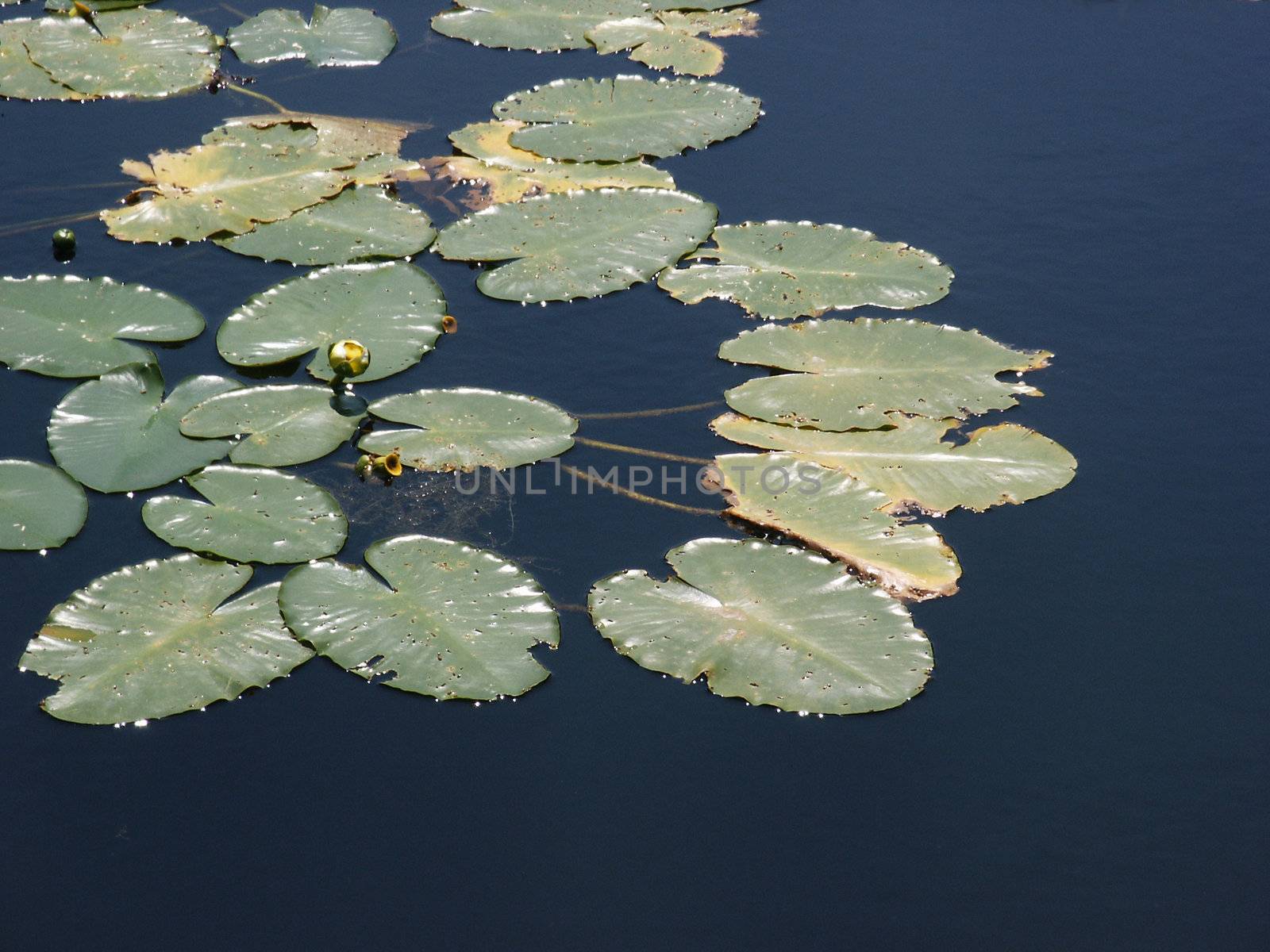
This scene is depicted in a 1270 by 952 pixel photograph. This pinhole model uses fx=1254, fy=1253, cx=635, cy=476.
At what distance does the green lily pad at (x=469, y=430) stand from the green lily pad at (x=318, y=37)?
3.65 metres

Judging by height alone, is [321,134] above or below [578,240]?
above

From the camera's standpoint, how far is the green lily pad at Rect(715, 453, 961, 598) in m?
4.52

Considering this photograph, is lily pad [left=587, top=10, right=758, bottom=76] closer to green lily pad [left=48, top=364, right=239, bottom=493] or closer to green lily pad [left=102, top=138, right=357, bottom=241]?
green lily pad [left=102, top=138, right=357, bottom=241]

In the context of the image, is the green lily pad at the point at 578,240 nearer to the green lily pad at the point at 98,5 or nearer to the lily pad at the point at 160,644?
the lily pad at the point at 160,644

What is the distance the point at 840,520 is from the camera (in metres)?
4.70

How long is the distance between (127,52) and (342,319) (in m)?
3.40

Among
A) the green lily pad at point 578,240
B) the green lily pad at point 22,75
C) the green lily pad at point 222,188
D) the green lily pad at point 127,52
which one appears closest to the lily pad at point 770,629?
the green lily pad at point 578,240

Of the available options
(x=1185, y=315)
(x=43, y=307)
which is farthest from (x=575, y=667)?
(x=1185, y=315)

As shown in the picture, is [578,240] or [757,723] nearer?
[757,723]

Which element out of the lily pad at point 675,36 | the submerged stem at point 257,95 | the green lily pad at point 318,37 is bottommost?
the submerged stem at point 257,95

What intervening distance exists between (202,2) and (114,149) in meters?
2.09

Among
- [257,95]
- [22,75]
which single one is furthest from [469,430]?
[22,75]

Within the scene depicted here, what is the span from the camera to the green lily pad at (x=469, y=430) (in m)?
4.87

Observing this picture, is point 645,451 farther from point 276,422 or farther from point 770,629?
point 276,422
